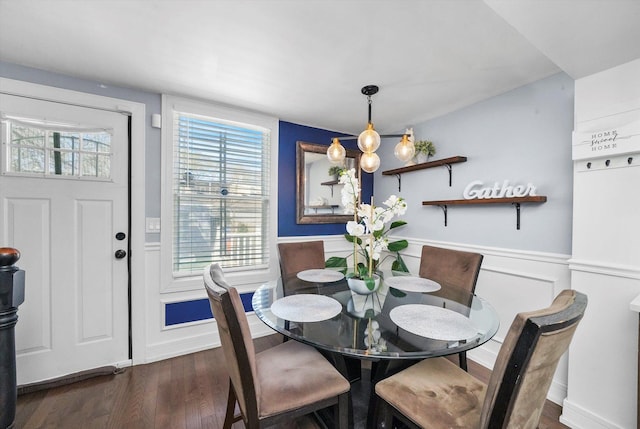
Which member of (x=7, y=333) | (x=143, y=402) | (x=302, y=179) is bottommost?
(x=143, y=402)

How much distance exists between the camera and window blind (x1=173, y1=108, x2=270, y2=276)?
2533 millimetres

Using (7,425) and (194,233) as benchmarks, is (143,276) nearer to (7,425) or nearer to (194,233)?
(194,233)

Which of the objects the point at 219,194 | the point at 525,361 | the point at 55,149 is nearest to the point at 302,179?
the point at 219,194

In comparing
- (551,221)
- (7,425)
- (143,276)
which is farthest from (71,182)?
(551,221)

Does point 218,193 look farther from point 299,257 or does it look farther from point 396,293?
point 396,293

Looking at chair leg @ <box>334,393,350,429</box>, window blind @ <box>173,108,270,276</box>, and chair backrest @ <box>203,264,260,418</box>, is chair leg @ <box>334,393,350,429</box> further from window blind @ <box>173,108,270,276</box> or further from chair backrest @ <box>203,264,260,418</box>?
window blind @ <box>173,108,270,276</box>

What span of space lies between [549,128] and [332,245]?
238 centimetres

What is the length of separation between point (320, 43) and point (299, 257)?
68.6 inches

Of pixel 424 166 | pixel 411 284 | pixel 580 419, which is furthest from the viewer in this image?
pixel 424 166

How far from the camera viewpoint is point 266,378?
127cm

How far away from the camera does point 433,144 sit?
2914 millimetres

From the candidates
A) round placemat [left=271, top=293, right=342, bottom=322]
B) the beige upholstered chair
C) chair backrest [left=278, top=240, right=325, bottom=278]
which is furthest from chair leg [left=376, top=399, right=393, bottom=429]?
chair backrest [left=278, top=240, right=325, bottom=278]

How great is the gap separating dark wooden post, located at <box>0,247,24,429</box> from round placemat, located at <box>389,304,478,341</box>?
2.01 meters

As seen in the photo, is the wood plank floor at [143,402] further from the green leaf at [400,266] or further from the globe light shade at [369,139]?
the globe light shade at [369,139]
